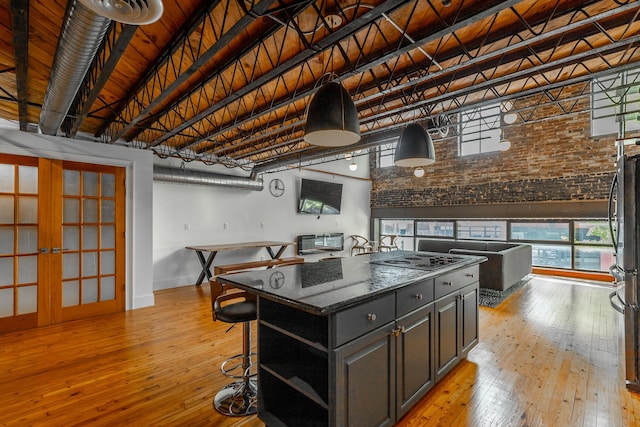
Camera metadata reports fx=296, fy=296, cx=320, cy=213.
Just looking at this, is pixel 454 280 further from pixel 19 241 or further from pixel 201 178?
pixel 201 178

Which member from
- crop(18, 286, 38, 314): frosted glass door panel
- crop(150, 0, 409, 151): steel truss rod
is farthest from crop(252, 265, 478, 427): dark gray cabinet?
crop(18, 286, 38, 314): frosted glass door panel

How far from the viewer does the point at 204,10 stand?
2.10 meters

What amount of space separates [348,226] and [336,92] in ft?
25.6

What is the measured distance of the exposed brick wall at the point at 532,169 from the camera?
634 cm

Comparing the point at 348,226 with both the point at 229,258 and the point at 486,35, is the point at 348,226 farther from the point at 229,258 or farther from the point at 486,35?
the point at 486,35

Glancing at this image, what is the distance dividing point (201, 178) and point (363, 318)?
5.30m

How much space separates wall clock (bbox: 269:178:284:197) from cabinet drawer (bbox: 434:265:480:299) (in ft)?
18.4

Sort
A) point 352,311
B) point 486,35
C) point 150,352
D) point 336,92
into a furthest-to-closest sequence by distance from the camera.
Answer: point 150,352
point 486,35
point 336,92
point 352,311

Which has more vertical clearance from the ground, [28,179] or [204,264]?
[28,179]

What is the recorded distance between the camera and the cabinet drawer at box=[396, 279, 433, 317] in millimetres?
1930

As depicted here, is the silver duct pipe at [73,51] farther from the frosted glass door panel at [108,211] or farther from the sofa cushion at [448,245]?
the sofa cushion at [448,245]

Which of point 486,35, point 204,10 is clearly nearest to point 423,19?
point 486,35

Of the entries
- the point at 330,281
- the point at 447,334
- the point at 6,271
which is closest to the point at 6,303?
the point at 6,271

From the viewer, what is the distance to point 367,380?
1.68 m
